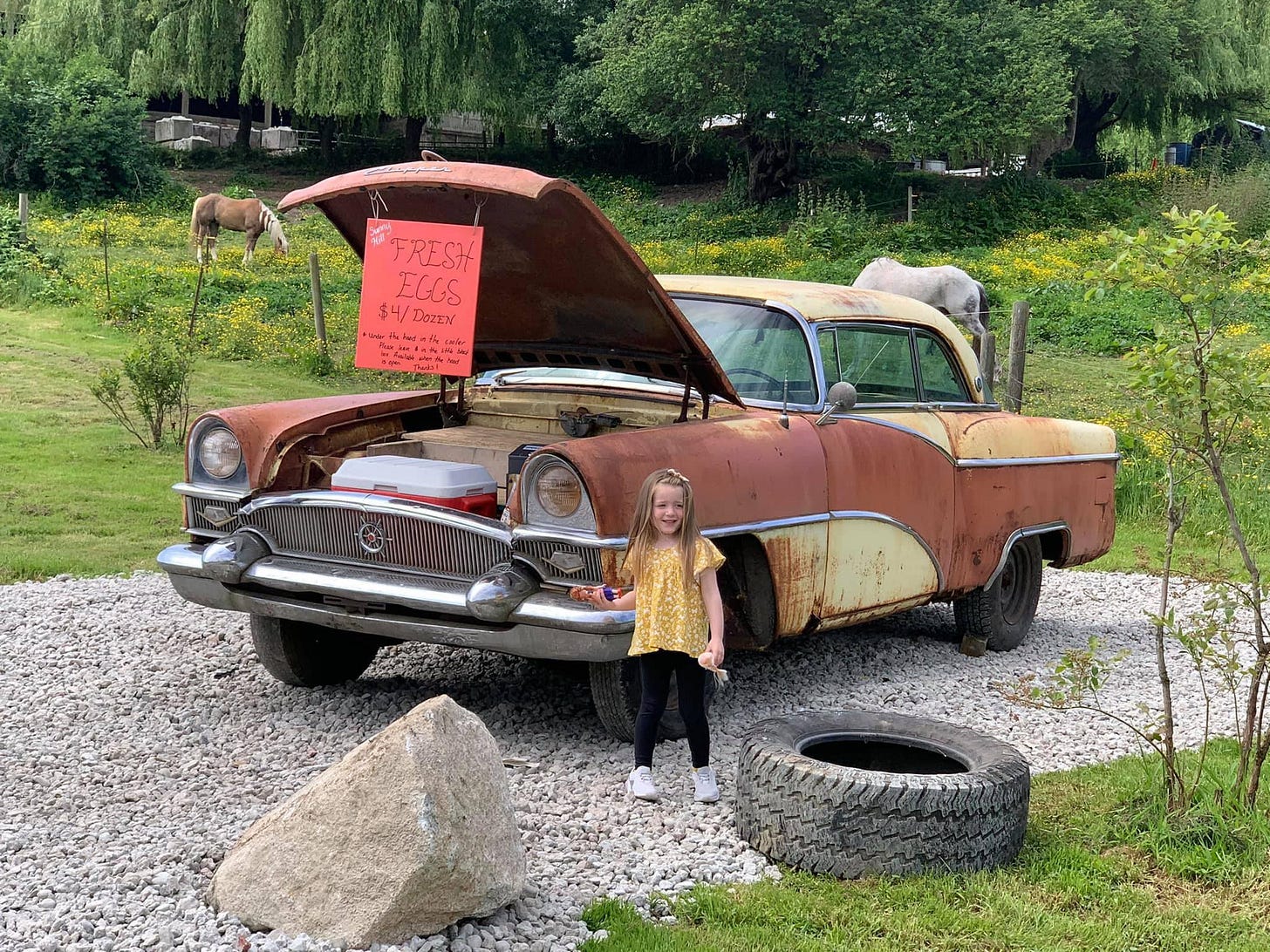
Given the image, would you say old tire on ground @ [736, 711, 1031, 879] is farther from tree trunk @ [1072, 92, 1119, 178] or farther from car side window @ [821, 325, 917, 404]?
tree trunk @ [1072, 92, 1119, 178]

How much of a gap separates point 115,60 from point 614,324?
30.9m

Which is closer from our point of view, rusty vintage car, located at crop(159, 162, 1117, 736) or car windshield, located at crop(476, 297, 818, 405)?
rusty vintage car, located at crop(159, 162, 1117, 736)

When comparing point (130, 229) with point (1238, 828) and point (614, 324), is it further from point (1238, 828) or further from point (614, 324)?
point (1238, 828)

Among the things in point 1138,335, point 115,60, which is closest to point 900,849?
point 1138,335

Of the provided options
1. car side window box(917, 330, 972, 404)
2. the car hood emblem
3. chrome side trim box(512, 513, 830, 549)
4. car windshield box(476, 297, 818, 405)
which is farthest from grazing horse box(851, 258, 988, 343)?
the car hood emblem

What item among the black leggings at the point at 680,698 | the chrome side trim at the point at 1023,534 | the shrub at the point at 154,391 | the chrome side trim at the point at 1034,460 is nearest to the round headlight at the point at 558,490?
the black leggings at the point at 680,698

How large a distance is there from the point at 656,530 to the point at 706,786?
33.4 inches

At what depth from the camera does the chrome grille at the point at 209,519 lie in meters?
Result: 5.51

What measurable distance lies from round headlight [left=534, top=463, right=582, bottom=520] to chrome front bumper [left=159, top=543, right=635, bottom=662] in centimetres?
24

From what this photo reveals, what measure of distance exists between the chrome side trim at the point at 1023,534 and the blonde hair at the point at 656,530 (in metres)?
2.54

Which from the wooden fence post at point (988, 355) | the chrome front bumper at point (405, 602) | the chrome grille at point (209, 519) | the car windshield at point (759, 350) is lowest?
the chrome front bumper at point (405, 602)

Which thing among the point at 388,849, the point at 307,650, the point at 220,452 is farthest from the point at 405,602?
the point at 388,849

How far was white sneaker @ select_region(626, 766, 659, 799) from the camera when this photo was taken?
14.9 ft

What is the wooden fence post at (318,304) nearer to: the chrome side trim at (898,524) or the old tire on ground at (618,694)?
the chrome side trim at (898,524)
